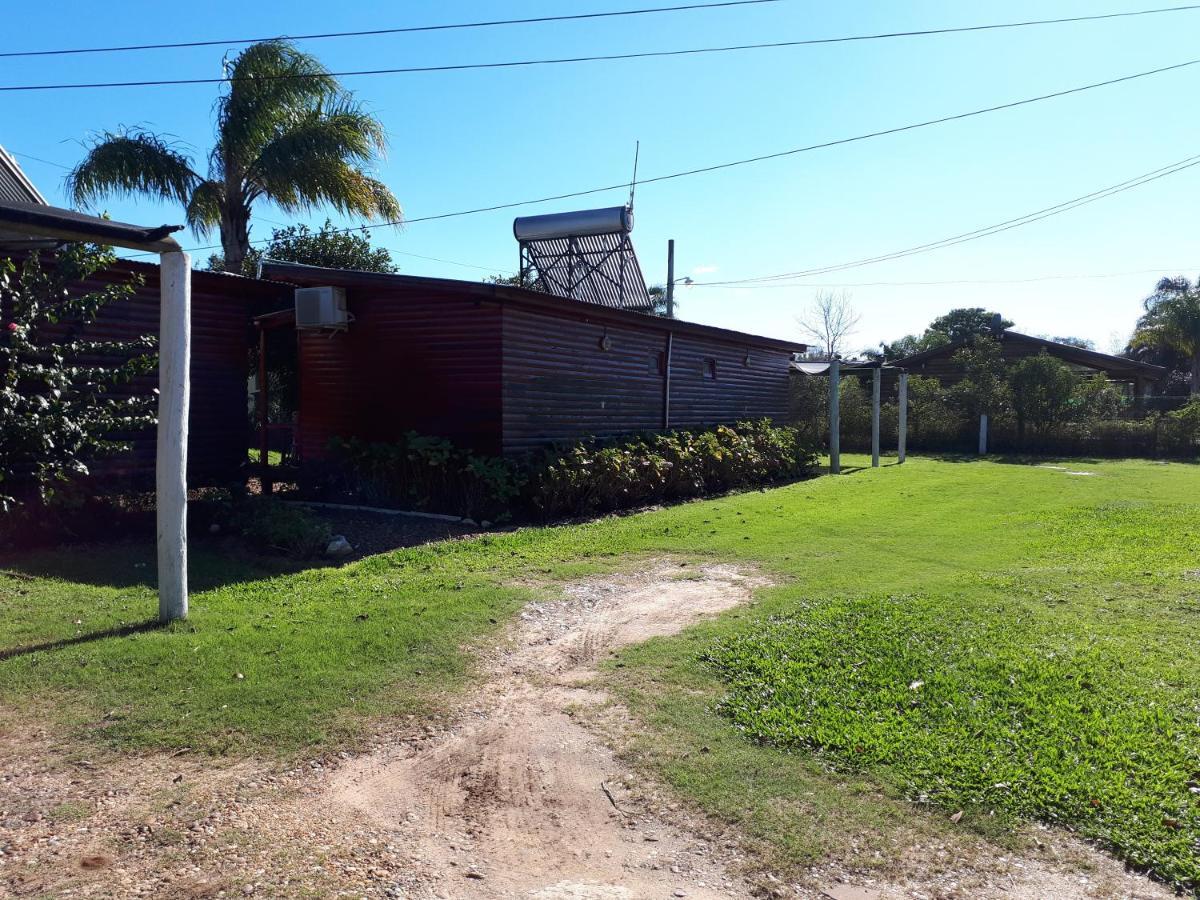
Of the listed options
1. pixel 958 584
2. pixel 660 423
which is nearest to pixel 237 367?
pixel 660 423

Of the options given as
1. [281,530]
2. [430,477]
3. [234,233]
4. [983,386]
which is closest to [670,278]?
[983,386]

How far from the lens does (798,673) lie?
462cm

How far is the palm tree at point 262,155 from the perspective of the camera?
14.1 metres

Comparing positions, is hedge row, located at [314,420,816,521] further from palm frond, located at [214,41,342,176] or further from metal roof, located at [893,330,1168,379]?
metal roof, located at [893,330,1168,379]

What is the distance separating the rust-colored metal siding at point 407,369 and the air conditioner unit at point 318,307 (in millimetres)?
494

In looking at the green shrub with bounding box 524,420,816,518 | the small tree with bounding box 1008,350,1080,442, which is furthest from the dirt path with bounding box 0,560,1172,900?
the small tree with bounding box 1008,350,1080,442

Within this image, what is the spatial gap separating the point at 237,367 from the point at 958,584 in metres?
9.71

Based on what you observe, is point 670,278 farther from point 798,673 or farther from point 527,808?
point 527,808

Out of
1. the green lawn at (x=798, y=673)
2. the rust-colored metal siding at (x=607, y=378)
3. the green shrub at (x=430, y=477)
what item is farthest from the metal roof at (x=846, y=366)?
the green lawn at (x=798, y=673)

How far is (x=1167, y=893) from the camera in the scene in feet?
8.77

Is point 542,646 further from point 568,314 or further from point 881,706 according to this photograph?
point 568,314

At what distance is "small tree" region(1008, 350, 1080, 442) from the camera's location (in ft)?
74.7

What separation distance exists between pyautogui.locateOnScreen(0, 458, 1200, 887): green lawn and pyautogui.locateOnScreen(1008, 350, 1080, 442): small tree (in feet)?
52.8

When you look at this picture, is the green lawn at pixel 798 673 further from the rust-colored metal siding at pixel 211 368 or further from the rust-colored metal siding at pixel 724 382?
the rust-colored metal siding at pixel 724 382
